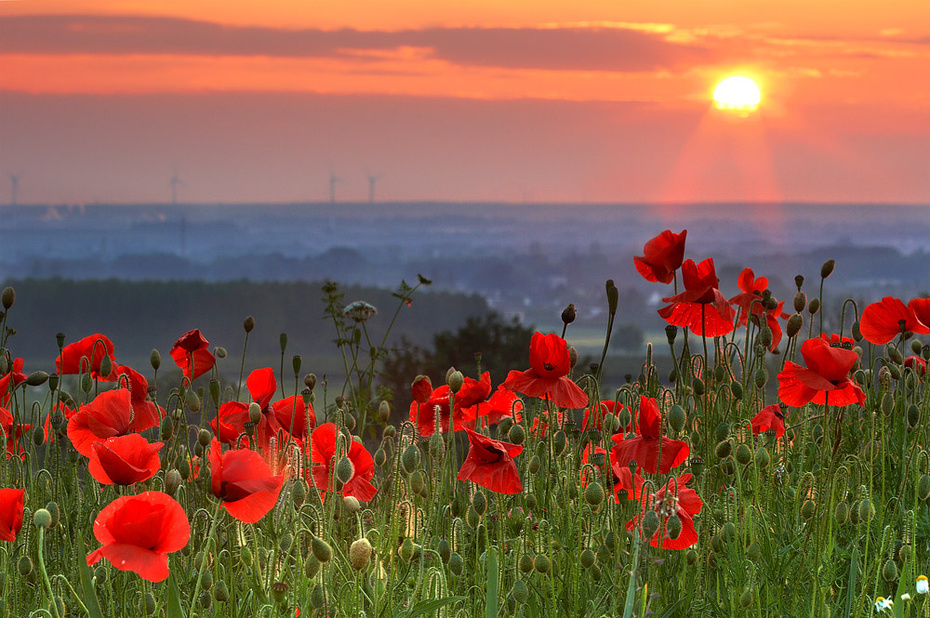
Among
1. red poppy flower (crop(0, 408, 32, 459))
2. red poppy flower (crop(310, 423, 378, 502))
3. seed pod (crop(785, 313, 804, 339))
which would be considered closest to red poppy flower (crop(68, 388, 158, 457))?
red poppy flower (crop(310, 423, 378, 502))

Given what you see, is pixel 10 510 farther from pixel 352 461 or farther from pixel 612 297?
pixel 612 297

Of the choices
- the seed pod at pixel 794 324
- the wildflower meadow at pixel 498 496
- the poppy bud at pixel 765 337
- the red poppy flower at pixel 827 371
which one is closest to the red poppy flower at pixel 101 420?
the wildflower meadow at pixel 498 496

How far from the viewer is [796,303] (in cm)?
358

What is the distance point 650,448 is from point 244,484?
1.08m

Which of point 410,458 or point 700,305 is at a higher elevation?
point 700,305

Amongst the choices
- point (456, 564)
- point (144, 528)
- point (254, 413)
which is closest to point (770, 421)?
point (456, 564)

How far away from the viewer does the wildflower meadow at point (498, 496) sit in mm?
2158

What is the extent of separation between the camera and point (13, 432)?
11.1 feet

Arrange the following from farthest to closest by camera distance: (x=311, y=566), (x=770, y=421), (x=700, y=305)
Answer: (x=700, y=305) < (x=770, y=421) < (x=311, y=566)

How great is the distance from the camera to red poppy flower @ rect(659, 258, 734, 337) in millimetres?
3004

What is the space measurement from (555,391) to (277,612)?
0.97m

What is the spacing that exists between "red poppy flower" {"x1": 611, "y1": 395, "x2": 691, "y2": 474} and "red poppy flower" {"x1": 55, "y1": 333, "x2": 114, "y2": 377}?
65.7 inches

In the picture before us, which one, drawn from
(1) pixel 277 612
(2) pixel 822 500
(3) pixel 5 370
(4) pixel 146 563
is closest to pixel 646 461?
(2) pixel 822 500

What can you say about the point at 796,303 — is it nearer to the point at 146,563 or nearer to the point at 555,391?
the point at 555,391
